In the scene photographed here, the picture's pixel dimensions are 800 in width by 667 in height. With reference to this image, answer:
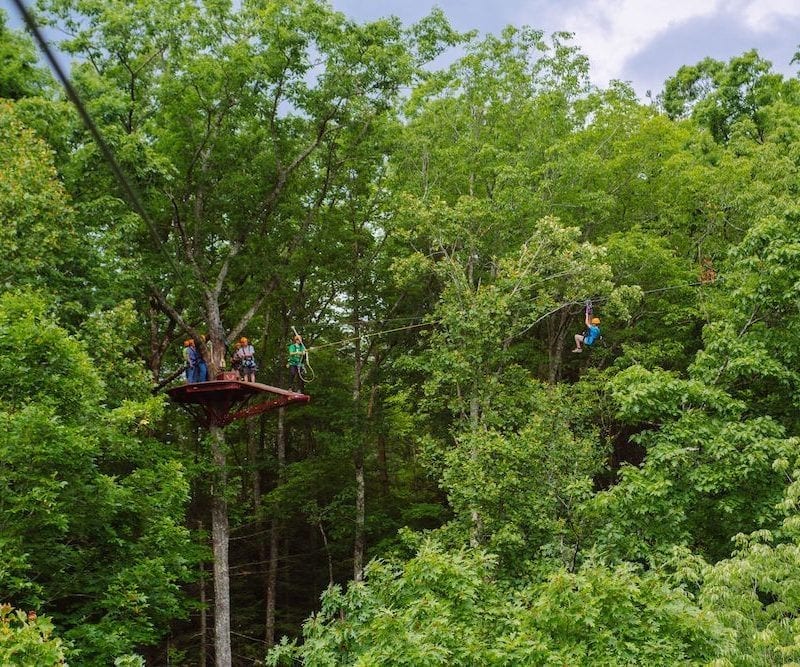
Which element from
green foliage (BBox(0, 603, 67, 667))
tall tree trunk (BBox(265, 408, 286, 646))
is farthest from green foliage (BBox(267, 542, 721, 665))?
tall tree trunk (BBox(265, 408, 286, 646))

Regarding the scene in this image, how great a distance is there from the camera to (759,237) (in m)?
12.5

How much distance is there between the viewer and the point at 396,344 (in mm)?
21797

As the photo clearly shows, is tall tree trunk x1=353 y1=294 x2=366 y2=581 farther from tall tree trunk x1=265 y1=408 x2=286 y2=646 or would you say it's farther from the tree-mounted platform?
the tree-mounted platform

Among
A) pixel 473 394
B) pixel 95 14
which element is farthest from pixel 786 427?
pixel 95 14

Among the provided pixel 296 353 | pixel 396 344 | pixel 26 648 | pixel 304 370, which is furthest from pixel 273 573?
pixel 26 648

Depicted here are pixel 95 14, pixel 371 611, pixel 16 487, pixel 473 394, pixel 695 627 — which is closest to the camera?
pixel 695 627

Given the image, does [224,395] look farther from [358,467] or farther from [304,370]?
[358,467]

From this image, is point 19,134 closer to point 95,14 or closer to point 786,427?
point 95,14

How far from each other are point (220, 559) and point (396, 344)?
8517 millimetres

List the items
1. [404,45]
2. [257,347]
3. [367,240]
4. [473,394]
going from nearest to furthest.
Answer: [473,394] → [404,45] → [367,240] → [257,347]

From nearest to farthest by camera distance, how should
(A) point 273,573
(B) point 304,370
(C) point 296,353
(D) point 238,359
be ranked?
(C) point 296,353 < (D) point 238,359 < (B) point 304,370 < (A) point 273,573

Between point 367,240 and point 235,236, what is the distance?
420 cm

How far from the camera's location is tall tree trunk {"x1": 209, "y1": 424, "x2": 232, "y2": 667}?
50.7ft

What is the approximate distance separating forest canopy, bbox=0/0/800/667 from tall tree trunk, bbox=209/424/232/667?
72 millimetres
